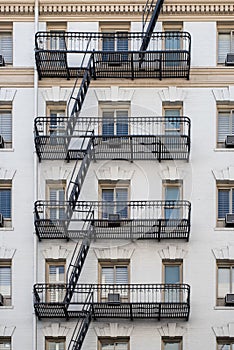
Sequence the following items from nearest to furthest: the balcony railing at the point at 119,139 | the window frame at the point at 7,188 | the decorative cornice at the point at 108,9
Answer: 1. the balcony railing at the point at 119,139
2. the window frame at the point at 7,188
3. the decorative cornice at the point at 108,9

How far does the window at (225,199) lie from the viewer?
35.6 m

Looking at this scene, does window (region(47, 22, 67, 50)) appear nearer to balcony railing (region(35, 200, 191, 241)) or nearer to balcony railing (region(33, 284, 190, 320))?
balcony railing (region(35, 200, 191, 241))

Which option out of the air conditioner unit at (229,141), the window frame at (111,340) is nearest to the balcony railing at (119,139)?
the air conditioner unit at (229,141)

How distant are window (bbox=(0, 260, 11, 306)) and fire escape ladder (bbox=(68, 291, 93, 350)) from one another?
6.49 feet

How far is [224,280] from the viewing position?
35.2 meters

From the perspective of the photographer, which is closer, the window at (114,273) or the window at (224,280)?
the window at (224,280)

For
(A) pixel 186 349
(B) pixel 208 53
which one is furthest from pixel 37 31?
(A) pixel 186 349

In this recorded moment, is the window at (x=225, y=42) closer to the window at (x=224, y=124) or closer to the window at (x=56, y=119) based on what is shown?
the window at (x=224, y=124)

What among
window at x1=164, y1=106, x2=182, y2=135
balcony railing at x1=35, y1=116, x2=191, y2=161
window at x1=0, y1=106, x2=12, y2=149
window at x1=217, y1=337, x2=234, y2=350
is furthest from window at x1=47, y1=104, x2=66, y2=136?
window at x1=217, y1=337, x2=234, y2=350

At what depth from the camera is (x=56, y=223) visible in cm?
3497

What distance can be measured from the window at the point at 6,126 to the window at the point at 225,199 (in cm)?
589

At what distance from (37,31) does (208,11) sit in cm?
475

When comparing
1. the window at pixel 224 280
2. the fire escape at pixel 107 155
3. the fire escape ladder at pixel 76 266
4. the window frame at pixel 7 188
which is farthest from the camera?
the window frame at pixel 7 188

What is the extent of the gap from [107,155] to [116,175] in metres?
0.60
